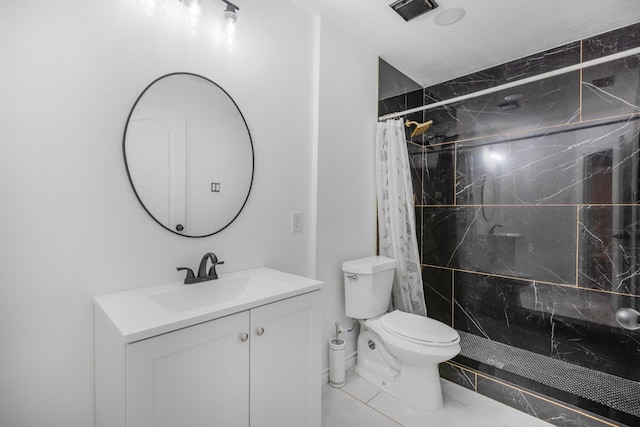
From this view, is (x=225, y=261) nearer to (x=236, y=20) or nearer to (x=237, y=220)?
(x=237, y=220)

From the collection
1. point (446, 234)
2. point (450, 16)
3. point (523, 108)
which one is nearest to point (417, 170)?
point (446, 234)

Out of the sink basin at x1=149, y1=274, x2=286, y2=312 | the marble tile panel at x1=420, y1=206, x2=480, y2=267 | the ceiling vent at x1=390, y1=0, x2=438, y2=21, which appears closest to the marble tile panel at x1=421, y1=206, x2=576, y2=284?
the marble tile panel at x1=420, y1=206, x2=480, y2=267

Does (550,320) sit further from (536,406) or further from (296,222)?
(296,222)

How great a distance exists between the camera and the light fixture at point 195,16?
1344 millimetres

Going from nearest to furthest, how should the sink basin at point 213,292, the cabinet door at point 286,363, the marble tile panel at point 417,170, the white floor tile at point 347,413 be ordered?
the cabinet door at point 286,363, the sink basin at point 213,292, the white floor tile at point 347,413, the marble tile panel at point 417,170

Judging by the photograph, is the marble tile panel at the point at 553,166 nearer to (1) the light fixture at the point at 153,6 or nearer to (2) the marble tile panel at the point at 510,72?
(2) the marble tile panel at the point at 510,72

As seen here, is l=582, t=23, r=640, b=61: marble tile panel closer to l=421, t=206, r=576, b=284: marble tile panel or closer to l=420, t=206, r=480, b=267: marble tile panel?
l=421, t=206, r=576, b=284: marble tile panel

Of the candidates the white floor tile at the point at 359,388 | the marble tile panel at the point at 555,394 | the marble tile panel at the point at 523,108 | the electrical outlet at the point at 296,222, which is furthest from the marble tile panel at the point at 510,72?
the white floor tile at the point at 359,388

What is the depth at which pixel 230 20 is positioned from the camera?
4.77ft

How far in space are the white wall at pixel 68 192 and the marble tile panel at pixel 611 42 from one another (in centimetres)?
263

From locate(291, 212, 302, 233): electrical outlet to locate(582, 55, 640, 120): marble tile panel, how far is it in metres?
2.15

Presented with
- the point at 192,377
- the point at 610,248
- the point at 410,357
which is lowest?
the point at 410,357

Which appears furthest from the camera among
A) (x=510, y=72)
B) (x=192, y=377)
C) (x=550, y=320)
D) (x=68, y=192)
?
(x=510, y=72)

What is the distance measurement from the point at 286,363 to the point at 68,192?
3.41 feet
